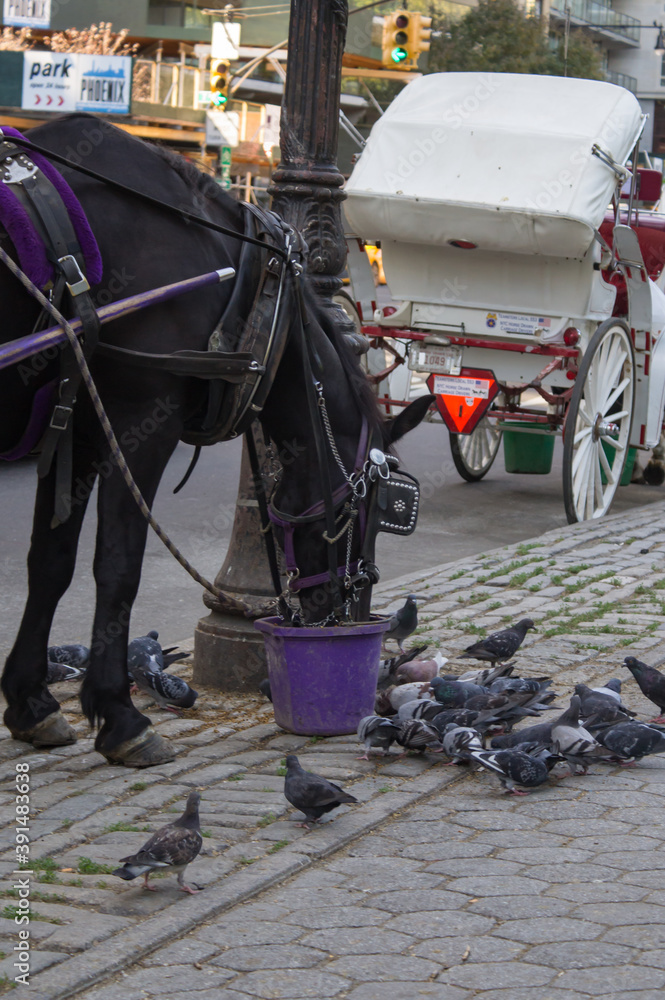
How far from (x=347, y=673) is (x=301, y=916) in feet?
4.62

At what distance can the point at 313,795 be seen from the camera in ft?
12.0

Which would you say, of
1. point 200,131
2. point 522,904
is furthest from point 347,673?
point 200,131

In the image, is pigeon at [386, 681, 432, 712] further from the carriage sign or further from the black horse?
the carriage sign

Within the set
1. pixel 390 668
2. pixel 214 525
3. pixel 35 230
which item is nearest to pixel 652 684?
pixel 390 668

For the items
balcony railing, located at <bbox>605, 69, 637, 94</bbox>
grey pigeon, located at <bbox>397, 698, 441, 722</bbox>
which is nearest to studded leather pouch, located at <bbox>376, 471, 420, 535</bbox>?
grey pigeon, located at <bbox>397, 698, 441, 722</bbox>

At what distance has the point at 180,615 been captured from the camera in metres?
6.71

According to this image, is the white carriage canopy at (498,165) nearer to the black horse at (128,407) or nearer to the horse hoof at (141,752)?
the black horse at (128,407)

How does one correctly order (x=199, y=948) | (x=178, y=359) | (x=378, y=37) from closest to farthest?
(x=199, y=948)
(x=178, y=359)
(x=378, y=37)

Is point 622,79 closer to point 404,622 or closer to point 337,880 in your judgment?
point 404,622

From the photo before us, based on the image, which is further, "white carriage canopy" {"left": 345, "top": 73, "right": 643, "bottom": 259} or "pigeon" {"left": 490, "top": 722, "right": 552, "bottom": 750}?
"white carriage canopy" {"left": 345, "top": 73, "right": 643, "bottom": 259}

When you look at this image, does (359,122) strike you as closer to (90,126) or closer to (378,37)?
(378,37)

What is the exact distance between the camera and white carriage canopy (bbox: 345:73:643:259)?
9000 mm

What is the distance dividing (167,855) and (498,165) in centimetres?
714

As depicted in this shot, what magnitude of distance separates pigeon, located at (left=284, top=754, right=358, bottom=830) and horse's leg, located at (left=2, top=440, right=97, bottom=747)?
1102 mm
